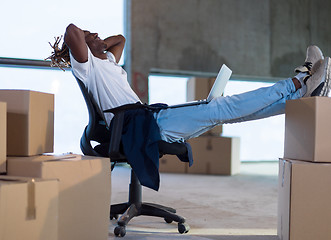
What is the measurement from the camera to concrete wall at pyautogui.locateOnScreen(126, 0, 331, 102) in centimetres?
512

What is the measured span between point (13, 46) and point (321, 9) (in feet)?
14.9

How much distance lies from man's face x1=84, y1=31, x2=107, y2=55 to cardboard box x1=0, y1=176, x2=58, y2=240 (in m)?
0.85

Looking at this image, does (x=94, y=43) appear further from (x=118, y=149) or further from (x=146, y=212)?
(x=146, y=212)

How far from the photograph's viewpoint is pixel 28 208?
1.17 m

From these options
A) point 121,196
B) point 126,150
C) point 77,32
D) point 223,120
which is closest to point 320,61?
point 223,120

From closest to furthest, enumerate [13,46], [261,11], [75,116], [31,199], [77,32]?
[31,199], [77,32], [13,46], [75,116], [261,11]

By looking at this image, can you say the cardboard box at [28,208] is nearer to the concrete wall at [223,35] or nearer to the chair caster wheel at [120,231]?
the chair caster wheel at [120,231]

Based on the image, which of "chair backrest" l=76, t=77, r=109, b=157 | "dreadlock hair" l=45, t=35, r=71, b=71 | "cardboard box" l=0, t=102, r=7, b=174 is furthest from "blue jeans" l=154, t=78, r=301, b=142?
"cardboard box" l=0, t=102, r=7, b=174

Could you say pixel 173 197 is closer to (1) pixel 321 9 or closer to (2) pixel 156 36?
(2) pixel 156 36

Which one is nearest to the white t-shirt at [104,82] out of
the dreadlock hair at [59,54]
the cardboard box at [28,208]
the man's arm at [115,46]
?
the dreadlock hair at [59,54]

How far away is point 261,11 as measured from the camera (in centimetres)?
582

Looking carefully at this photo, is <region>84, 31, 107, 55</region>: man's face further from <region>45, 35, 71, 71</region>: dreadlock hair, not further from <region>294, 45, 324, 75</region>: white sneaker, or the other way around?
<region>294, 45, 324, 75</region>: white sneaker

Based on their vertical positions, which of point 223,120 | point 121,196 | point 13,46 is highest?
point 13,46

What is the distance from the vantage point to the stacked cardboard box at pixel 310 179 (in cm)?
149
